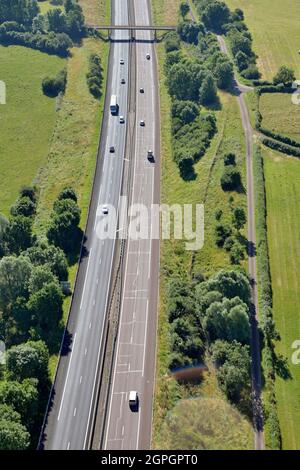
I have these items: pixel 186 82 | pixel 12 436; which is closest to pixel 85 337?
pixel 12 436

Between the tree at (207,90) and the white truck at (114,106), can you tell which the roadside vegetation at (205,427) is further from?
the tree at (207,90)

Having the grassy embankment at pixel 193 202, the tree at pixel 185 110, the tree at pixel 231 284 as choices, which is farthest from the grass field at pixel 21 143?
the tree at pixel 231 284

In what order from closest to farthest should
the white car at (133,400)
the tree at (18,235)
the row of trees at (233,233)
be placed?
the white car at (133,400), the row of trees at (233,233), the tree at (18,235)

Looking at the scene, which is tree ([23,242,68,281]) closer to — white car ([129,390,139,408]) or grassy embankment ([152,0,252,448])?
grassy embankment ([152,0,252,448])

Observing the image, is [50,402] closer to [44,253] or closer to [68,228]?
[44,253]

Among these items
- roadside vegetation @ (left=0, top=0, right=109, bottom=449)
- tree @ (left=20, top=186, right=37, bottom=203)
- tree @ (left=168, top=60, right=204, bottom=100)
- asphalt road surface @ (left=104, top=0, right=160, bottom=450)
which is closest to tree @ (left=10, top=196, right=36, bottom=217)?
roadside vegetation @ (left=0, top=0, right=109, bottom=449)

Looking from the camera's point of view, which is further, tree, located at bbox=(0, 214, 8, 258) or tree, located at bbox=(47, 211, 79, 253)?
tree, located at bbox=(0, 214, 8, 258)
